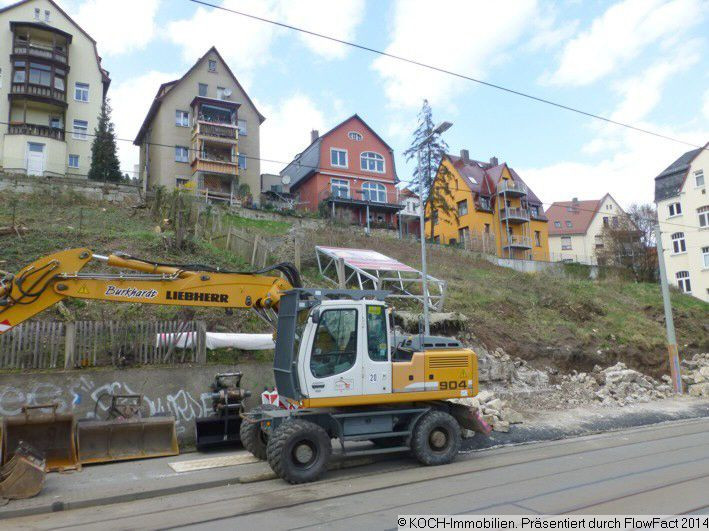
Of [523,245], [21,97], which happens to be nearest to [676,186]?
[523,245]

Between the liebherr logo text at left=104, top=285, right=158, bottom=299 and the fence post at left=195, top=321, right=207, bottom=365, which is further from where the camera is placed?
the fence post at left=195, top=321, right=207, bottom=365

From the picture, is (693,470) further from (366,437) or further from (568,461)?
(366,437)

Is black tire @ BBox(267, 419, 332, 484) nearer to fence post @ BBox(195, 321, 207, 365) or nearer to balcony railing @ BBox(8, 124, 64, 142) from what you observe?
fence post @ BBox(195, 321, 207, 365)

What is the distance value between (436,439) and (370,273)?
1384 centimetres

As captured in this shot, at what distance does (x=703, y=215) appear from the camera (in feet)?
137

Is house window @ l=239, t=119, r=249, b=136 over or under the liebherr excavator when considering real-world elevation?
over

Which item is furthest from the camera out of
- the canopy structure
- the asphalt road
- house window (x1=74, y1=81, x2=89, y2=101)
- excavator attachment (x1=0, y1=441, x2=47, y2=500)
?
house window (x1=74, y1=81, x2=89, y2=101)

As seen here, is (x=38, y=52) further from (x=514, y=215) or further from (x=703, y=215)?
(x=703, y=215)

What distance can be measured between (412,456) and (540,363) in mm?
12010

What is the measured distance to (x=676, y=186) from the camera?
4378cm

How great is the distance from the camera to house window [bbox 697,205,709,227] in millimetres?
41281

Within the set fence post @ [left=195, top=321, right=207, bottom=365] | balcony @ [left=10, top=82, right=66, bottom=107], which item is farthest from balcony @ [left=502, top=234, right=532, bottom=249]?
fence post @ [left=195, top=321, right=207, bottom=365]

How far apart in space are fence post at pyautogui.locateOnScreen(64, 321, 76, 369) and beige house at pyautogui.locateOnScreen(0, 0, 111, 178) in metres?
29.5

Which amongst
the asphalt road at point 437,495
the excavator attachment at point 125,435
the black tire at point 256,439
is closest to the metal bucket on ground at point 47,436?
the excavator attachment at point 125,435
